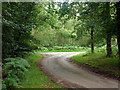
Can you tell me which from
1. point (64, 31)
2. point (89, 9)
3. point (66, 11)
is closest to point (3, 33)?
point (66, 11)

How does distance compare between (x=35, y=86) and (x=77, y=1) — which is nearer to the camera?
(x=35, y=86)

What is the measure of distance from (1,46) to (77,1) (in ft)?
24.9

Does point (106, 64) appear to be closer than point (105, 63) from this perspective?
Yes

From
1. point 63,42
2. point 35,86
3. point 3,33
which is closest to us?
point 35,86

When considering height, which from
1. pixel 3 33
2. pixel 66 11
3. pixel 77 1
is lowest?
pixel 3 33

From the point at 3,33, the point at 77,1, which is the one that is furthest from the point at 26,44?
the point at 77,1

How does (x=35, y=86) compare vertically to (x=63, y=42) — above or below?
below

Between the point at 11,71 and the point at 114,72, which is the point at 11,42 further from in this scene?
the point at 114,72

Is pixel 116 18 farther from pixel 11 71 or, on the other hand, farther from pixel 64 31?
pixel 64 31

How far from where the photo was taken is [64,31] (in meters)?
32.9

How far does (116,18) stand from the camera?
9.26 meters

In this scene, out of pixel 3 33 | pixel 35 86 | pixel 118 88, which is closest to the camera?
pixel 35 86

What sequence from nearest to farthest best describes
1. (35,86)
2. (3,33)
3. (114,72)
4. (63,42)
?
1. (35,86)
2. (3,33)
3. (114,72)
4. (63,42)

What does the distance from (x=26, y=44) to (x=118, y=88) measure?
6.96m
